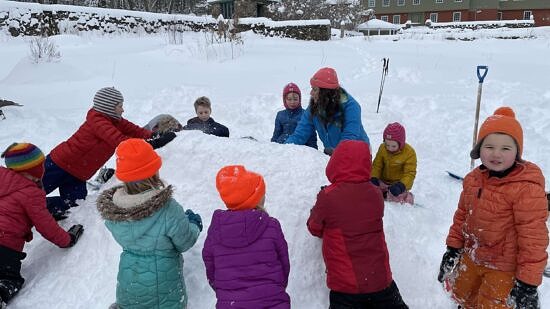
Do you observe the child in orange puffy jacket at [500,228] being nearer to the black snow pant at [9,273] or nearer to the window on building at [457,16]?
the black snow pant at [9,273]

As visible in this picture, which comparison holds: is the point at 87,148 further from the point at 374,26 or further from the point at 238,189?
Answer: the point at 374,26

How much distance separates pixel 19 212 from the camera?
10.5 ft

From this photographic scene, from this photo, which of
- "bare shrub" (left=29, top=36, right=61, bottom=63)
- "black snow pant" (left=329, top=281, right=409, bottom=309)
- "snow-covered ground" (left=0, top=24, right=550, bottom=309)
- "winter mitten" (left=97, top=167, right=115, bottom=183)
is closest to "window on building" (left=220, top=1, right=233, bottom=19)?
"snow-covered ground" (left=0, top=24, right=550, bottom=309)

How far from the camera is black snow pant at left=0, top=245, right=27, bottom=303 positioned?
3016 mm

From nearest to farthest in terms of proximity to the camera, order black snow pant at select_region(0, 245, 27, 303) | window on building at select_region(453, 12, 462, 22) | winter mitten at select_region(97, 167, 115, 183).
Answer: black snow pant at select_region(0, 245, 27, 303) → winter mitten at select_region(97, 167, 115, 183) → window on building at select_region(453, 12, 462, 22)

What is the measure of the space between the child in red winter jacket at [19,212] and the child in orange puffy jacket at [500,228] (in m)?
3.04

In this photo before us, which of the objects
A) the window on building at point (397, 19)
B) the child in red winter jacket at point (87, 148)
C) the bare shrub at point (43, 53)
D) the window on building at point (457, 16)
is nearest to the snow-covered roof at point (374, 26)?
the window on building at point (397, 19)

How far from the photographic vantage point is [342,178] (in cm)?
256

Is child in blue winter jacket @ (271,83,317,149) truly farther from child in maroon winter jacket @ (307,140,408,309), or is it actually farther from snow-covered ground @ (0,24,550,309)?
child in maroon winter jacket @ (307,140,408,309)

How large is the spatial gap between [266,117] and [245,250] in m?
6.63

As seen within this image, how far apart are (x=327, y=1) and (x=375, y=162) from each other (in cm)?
3115

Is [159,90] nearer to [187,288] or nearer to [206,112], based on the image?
[206,112]

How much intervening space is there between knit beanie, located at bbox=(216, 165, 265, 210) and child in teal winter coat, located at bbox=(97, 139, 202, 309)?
0.43 m

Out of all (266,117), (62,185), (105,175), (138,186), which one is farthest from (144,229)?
(266,117)
